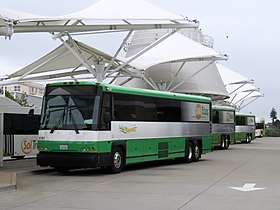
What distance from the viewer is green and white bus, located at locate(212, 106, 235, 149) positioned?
127 feet

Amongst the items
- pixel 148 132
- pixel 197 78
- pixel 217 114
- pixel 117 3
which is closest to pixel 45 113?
pixel 148 132

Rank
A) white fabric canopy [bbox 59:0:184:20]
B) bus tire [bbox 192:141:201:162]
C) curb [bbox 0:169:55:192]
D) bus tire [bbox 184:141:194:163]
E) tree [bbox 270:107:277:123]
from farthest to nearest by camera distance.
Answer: tree [bbox 270:107:277:123], white fabric canopy [bbox 59:0:184:20], bus tire [bbox 192:141:201:162], bus tire [bbox 184:141:194:163], curb [bbox 0:169:55:192]

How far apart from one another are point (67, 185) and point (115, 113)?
4.38 m

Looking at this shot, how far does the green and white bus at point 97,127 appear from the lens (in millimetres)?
17094

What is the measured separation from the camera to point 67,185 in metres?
14.5

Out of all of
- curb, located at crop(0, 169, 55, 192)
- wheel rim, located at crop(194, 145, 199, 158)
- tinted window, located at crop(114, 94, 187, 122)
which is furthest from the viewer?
wheel rim, located at crop(194, 145, 199, 158)

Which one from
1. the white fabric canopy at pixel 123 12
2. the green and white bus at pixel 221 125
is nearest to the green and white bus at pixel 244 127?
the green and white bus at pixel 221 125

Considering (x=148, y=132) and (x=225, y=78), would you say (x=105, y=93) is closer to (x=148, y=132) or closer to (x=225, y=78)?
(x=148, y=132)

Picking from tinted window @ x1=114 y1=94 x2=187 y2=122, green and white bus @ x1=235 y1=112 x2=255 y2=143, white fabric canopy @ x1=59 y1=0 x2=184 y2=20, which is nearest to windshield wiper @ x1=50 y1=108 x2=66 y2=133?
tinted window @ x1=114 y1=94 x2=187 y2=122

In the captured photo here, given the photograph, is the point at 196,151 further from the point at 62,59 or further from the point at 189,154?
the point at 62,59

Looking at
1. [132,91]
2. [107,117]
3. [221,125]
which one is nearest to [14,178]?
[107,117]

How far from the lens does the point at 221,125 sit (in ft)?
131

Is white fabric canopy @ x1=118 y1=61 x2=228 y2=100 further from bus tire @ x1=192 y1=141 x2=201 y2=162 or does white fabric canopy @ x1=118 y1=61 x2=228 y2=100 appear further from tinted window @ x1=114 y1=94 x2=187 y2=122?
tinted window @ x1=114 y1=94 x2=187 y2=122

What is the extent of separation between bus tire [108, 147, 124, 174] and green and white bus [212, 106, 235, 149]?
20.4m
